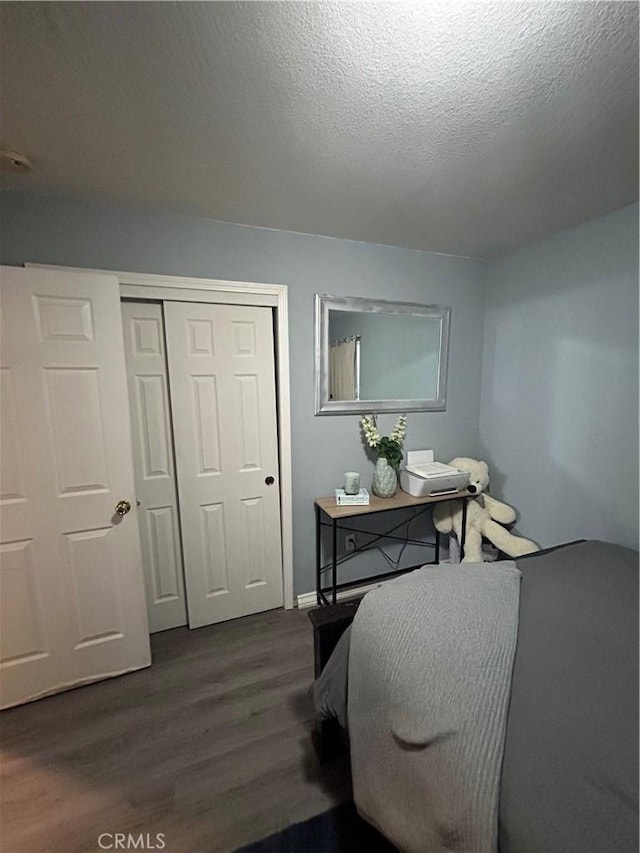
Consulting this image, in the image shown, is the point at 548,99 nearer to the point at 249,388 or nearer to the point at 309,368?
the point at 309,368

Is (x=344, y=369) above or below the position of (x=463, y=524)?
above

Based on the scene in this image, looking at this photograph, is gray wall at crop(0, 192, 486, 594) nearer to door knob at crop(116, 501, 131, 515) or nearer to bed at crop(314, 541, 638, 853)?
door knob at crop(116, 501, 131, 515)

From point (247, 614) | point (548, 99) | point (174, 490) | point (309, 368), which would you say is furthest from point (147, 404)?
point (548, 99)

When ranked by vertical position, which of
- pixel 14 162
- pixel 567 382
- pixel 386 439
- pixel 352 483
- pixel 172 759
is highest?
pixel 14 162

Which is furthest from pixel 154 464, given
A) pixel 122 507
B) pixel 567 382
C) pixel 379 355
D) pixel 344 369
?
pixel 567 382

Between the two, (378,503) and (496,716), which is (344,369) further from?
(496,716)

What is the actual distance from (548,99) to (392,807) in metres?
2.04

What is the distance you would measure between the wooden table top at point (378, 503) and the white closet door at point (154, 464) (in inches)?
36.4

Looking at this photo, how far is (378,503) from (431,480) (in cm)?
38

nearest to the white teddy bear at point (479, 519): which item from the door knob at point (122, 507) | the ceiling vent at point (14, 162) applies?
the door knob at point (122, 507)

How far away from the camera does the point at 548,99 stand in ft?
3.38

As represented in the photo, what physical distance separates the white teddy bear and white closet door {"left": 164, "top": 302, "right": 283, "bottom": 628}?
1241 mm

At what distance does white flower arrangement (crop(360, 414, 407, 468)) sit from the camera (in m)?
2.19

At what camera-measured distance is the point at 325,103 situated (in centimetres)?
104
